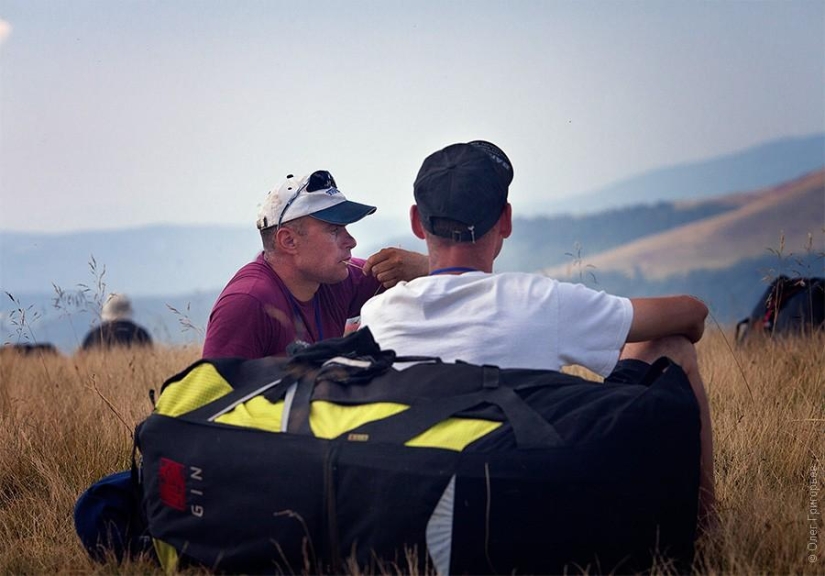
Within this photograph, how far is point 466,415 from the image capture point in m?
3.07

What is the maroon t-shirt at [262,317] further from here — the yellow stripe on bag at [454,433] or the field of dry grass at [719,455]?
the yellow stripe on bag at [454,433]

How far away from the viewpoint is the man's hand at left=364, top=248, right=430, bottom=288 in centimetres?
479

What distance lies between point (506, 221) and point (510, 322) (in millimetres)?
465

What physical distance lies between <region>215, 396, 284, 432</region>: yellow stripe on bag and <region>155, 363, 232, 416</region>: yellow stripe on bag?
0.10 metres

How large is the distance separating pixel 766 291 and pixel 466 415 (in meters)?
5.64

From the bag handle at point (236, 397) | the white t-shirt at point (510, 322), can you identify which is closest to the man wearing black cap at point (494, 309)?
the white t-shirt at point (510, 322)

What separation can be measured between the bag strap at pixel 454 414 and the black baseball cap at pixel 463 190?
0.62 meters

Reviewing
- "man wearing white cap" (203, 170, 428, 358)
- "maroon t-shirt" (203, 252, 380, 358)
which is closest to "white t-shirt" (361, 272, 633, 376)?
"maroon t-shirt" (203, 252, 380, 358)

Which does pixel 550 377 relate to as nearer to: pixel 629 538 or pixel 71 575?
pixel 629 538

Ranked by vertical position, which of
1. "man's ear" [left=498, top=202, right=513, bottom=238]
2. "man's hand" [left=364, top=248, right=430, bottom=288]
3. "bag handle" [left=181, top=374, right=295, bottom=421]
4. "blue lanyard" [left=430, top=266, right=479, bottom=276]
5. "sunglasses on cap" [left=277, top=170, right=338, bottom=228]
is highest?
"sunglasses on cap" [left=277, top=170, right=338, bottom=228]

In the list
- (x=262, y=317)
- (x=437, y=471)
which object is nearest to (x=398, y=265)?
(x=262, y=317)

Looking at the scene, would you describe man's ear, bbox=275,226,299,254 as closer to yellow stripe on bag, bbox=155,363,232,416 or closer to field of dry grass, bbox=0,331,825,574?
field of dry grass, bbox=0,331,825,574

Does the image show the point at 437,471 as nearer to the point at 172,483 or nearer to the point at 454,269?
the point at 454,269

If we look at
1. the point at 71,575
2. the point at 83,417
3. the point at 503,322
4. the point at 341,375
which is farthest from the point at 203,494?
the point at 83,417
